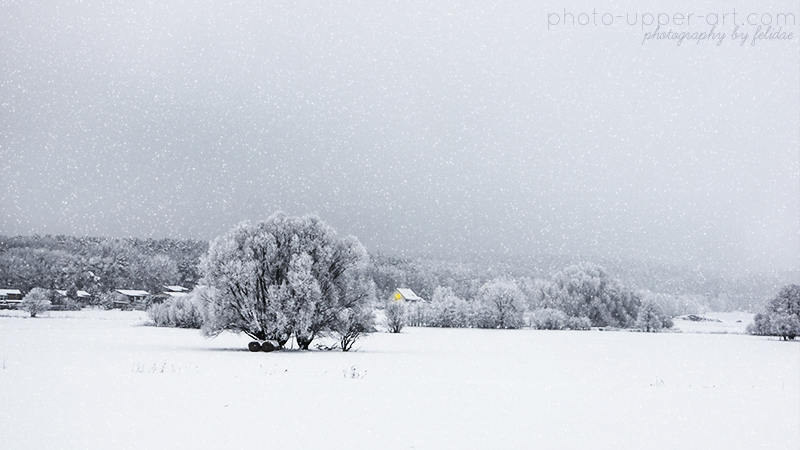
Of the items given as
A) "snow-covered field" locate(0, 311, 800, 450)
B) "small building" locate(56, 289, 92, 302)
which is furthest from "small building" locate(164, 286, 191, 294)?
"snow-covered field" locate(0, 311, 800, 450)

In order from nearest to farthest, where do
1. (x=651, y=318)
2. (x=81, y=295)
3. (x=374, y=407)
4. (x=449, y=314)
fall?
Result: (x=374, y=407), (x=449, y=314), (x=651, y=318), (x=81, y=295)

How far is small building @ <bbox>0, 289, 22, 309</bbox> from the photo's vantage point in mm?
102625

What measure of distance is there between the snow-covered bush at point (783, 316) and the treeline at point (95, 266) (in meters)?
84.6

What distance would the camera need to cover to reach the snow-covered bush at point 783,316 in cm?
6531

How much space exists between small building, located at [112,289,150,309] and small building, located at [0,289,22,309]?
15.7 meters

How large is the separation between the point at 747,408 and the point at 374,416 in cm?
1068

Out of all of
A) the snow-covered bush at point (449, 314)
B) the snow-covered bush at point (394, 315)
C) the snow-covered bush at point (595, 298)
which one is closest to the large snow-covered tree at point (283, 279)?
the snow-covered bush at point (394, 315)

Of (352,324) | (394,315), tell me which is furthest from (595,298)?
(352,324)

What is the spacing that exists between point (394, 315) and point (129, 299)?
79.8 metres

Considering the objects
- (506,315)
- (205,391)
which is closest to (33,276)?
(506,315)

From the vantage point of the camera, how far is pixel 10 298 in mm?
108312

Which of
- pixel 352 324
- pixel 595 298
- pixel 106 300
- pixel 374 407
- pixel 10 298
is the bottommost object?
pixel 106 300

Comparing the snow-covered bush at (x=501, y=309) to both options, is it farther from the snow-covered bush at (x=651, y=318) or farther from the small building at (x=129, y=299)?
the small building at (x=129, y=299)

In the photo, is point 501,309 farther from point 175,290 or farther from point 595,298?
point 175,290
